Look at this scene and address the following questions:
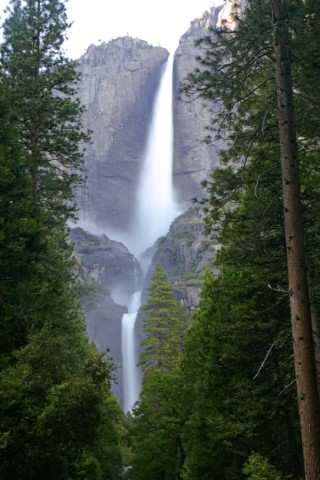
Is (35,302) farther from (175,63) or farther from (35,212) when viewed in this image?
(175,63)

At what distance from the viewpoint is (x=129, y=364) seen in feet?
228

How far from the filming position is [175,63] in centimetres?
13838

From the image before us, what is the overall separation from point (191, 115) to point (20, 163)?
124106mm

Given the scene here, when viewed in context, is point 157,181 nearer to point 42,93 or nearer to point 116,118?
point 116,118

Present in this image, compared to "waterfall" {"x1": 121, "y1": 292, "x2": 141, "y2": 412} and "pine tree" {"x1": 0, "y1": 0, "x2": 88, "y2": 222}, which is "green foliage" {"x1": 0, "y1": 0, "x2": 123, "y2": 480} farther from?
"waterfall" {"x1": 121, "y1": 292, "x2": 141, "y2": 412}

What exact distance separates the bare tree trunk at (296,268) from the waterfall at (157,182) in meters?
111

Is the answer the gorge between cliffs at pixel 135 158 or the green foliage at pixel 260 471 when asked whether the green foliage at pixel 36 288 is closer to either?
the green foliage at pixel 260 471

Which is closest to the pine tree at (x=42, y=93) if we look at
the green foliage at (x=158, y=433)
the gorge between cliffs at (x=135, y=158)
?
the green foliage at (x=158, y=433)

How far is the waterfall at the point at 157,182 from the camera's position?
123m

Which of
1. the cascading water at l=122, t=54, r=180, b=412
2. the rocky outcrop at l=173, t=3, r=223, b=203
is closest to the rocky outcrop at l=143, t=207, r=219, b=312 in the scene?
the cascading water at l=122, t=54, r=180, b=412

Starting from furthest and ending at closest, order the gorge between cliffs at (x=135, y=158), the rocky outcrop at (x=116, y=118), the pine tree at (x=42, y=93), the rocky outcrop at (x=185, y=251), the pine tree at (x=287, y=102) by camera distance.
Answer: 1. the rocky outcrop at (x=116, y=118)
2. the gorge between cliffs at (x=135, y=158)
3. the rocky outcrop at (x=185, y=251)
4. the pine tree at (x=42, y=93)
5. the pine tree at (x=287, y=102)

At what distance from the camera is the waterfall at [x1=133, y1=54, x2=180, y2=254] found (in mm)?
122750

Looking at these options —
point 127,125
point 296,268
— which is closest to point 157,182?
point 127,125

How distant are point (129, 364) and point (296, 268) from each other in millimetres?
64945
